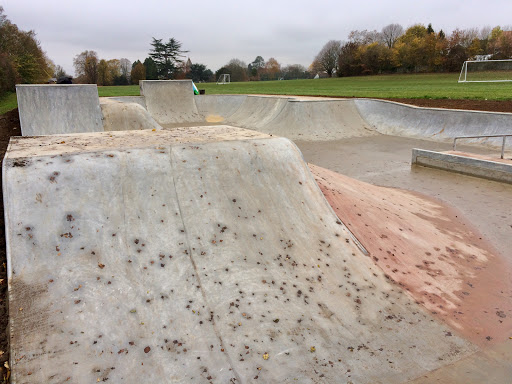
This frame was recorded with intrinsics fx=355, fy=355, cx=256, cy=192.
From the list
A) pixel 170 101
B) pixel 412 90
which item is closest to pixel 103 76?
pixel 170 101

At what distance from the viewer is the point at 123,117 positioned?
1514cm

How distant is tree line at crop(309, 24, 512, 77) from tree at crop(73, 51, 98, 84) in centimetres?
4442

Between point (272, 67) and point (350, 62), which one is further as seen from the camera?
point (272, 67)

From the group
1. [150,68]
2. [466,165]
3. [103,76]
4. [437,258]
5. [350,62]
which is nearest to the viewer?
[437,258]

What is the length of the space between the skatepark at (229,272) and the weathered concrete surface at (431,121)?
8644 mm

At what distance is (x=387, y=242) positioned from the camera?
18.7 feet

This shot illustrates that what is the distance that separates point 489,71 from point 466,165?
21079 millimetres

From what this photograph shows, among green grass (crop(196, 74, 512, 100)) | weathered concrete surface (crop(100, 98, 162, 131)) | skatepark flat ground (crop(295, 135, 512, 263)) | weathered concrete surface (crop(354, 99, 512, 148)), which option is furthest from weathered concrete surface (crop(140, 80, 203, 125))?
weathered concrete surface (crop(354, 99, 512, 148))

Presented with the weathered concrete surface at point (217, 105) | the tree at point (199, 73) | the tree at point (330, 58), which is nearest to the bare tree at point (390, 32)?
the tree at point (330, 58)

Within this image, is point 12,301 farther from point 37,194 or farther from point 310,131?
point 310,131

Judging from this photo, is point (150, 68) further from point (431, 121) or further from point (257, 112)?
point (431, 121)

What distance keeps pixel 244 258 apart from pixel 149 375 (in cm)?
176

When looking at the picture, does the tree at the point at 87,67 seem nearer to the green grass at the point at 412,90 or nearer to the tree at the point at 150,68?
the tree at the point at 150,68

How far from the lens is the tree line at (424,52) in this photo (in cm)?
4369
